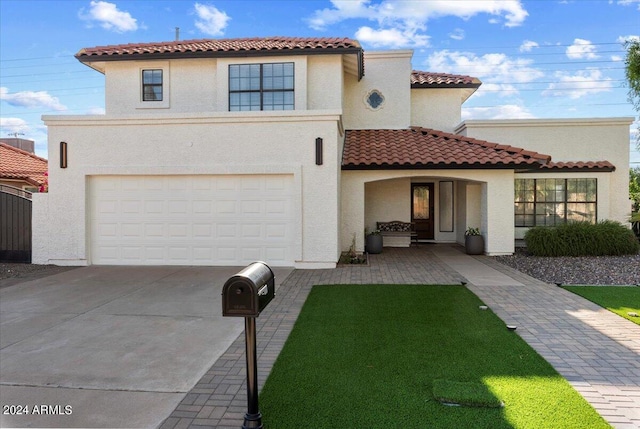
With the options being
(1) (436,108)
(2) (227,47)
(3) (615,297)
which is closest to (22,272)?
Result: (2) (227,47)

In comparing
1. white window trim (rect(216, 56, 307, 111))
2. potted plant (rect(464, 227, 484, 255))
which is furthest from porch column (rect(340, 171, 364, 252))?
potted plant (rect(464, 227, 484, 255))

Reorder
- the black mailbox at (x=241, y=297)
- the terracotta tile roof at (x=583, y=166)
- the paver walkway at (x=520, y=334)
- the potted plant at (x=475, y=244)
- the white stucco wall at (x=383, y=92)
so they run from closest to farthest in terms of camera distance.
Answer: the black mailbox at (x=241, y=297) < the paver walkway at (x=520, y=334) < the potted plant at (x=475, y=244) < the terracotta tile roof at (x=583, y=166) < the white stucco wall at (x=383, y=92)

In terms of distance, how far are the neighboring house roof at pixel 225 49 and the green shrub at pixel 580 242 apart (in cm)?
858

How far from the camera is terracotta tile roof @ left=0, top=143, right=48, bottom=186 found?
2031 cm

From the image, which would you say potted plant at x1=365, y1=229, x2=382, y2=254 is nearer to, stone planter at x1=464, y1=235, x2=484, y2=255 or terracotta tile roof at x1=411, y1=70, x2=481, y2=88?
stone planter at x1=464, y1=235, x2=484, y2=255

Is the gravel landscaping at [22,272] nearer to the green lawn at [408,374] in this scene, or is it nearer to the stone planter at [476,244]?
the green lawn at [408,374]

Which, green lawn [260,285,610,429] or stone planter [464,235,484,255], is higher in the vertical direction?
stone planter [464,235,484,255]

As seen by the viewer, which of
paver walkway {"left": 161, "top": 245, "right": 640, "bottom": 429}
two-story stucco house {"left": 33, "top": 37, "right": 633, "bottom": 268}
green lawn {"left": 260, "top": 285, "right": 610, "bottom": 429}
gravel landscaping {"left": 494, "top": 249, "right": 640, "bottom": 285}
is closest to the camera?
green lawn {"left": 260, "top": 285, "right": 610, "bottom": 429}

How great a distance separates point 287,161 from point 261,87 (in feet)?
13.6

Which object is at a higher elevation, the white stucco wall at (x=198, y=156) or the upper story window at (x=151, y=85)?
the upper story window at (x=151, y=85)

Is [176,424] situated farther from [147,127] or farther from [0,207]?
[0,207]

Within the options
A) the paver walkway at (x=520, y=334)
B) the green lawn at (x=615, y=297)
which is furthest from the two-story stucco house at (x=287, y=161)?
the green lawn at (x=615, y=297)

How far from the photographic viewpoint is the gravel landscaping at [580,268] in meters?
10.1

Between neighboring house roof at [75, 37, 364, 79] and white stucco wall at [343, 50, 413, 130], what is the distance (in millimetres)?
1113
